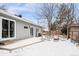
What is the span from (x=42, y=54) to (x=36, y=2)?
1.28 meters

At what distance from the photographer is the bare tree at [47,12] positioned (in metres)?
3.91

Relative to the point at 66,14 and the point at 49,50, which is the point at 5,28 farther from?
the point at 66,14

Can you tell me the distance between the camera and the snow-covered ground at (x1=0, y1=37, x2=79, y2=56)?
382 cm

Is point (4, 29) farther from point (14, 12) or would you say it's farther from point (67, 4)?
point (67, 4)

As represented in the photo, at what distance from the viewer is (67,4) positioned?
3840 millimetres

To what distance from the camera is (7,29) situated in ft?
14.2

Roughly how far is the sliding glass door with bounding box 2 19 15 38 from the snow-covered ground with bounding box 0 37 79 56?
61 centimetres

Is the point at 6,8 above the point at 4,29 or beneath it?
above

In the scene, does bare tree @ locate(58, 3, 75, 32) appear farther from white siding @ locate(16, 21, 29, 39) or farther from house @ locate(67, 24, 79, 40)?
white siding @ locate(16, 21, 29, 39)

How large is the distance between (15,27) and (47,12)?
107cm

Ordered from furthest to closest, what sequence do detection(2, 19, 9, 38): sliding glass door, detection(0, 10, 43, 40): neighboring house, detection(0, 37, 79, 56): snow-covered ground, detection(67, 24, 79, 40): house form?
detection(2, 19, 9, 38): sliding glass door
detection(0, 10, 43, 40): neighboring house
detection(67, 24, 79, 40): house
detection(0, 37, 79, 56): snow-covered ground

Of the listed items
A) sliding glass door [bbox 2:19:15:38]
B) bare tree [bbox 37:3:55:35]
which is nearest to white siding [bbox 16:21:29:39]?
sliding glass door [bbox 2:19:15:38]

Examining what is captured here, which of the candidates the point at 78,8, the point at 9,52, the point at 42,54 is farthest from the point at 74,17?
the point at 9,52

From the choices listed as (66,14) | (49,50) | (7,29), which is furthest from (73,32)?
(7,29)
